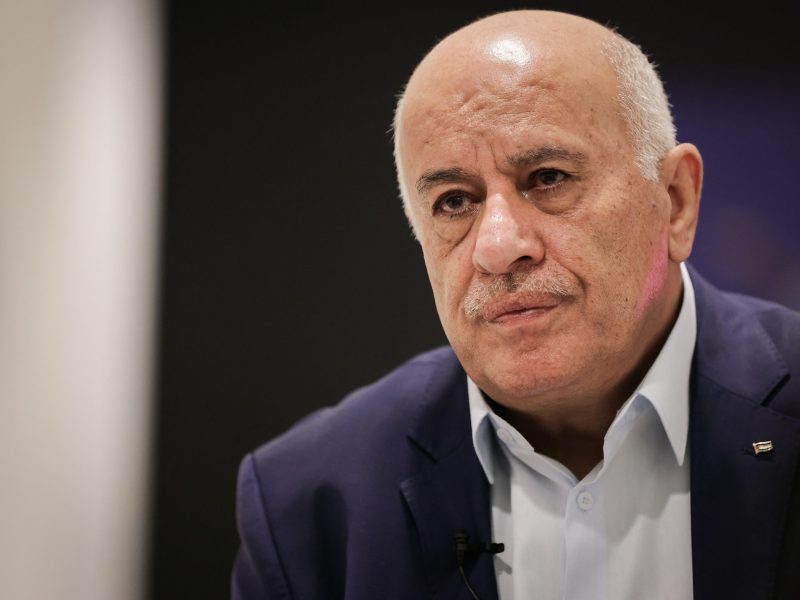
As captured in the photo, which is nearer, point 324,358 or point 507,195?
point 507,195

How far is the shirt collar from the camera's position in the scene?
6.64 ft

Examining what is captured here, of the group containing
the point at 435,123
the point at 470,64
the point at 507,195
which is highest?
the point at 470,64

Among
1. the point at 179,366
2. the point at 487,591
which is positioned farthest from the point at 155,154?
the point at 487,591

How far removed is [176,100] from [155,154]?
221 mm

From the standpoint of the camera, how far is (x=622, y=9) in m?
3.25

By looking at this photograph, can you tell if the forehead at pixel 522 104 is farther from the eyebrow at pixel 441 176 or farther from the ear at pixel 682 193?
the ear at pixel 682 193

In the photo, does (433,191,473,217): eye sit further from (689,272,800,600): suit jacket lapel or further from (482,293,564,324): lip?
(689,272,800,600): suit jacket lapel

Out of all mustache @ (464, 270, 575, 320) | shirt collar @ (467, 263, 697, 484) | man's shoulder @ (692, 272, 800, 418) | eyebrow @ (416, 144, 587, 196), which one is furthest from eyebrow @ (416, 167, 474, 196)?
man's shoulder @ (692, 272, 800, 418)

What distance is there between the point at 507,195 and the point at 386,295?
1.40 m

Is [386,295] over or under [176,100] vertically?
under

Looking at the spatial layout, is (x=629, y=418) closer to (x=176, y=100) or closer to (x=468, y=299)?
(x=468, y=299)

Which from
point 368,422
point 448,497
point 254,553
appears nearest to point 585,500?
point 448,497

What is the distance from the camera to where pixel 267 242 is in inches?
131

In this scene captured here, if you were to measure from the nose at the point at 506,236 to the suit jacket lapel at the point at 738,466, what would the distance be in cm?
56
